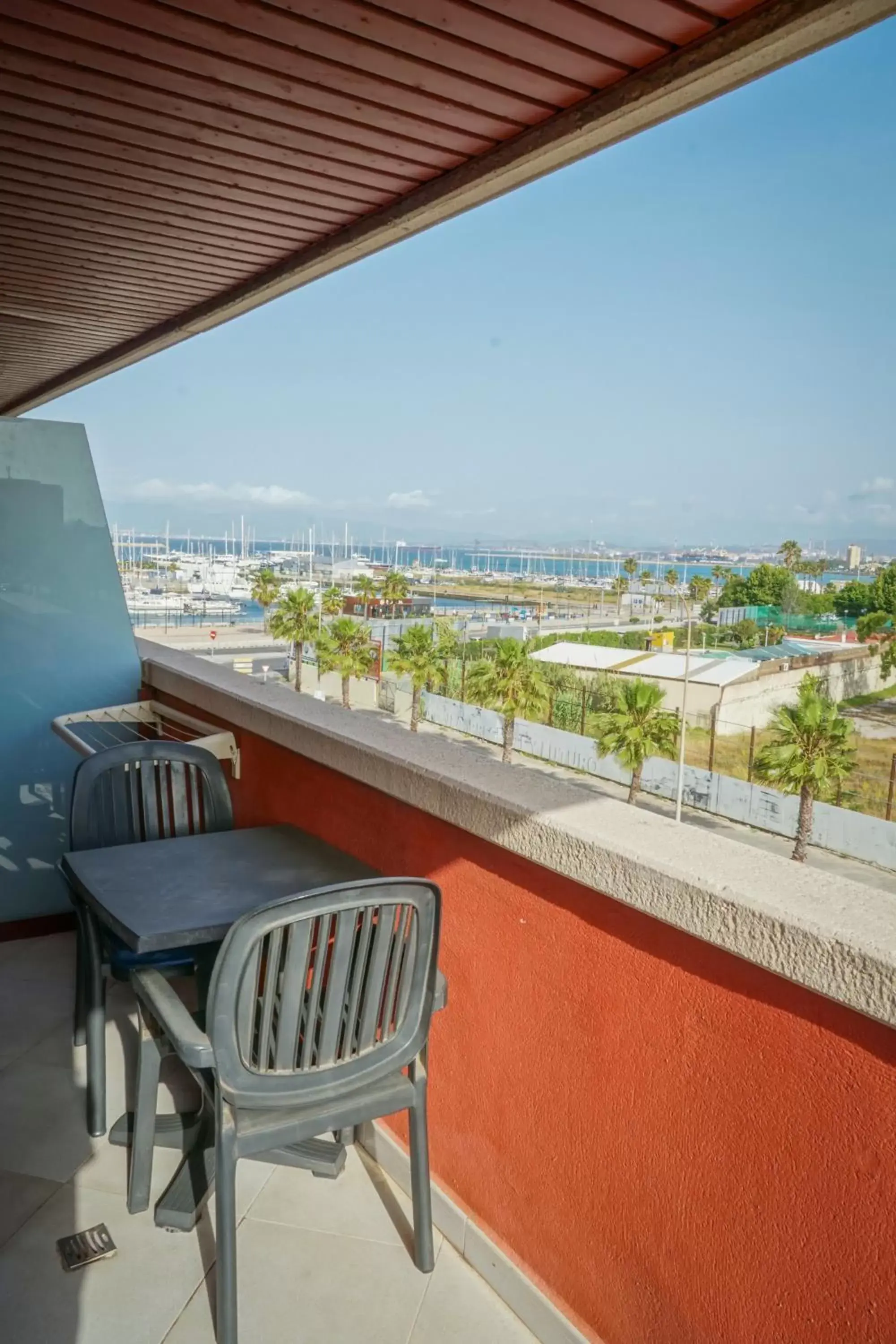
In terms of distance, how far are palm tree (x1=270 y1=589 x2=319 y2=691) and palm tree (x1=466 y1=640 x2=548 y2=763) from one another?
3.93m

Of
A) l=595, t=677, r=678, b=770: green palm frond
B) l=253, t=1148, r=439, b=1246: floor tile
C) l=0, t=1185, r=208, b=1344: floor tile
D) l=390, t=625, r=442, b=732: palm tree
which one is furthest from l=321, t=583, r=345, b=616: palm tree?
l=0, t=1185, r=208, b=1344: floor tile

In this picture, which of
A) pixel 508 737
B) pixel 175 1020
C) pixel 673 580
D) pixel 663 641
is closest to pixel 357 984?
pixel 175 1020

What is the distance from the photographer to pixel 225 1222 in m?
1.45

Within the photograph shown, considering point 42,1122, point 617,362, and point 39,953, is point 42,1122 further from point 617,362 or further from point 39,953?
point 617,362

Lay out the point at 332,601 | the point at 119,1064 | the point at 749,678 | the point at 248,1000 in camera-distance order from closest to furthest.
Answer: the point at 248,1000 < the point at 119,1064 < the point at 749,678 < the point at 332,601

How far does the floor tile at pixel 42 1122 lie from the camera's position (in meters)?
2.04

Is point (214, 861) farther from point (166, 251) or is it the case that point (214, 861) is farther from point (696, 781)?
point (696, 781)

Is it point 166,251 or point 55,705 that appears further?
point 55,705

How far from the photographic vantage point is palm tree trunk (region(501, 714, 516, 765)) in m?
14.6

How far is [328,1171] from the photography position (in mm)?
2010

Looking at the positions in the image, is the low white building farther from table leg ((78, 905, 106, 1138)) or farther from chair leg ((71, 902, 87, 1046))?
table leg ((78, 905, 106, 1138))

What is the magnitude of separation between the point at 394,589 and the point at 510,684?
8944mm

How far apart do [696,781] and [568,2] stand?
1138 centimetres

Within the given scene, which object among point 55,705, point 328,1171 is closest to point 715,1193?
point 328,1171
